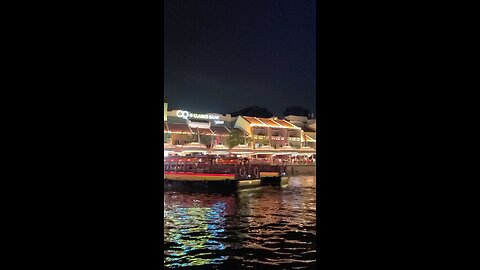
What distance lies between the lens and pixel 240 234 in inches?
328

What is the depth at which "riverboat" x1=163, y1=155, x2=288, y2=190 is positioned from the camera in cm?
1875

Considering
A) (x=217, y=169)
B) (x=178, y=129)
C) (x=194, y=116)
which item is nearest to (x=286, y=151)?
(x=194, y=116)

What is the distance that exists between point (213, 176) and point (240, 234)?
35.4 feet

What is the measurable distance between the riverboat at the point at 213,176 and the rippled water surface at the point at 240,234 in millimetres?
4252

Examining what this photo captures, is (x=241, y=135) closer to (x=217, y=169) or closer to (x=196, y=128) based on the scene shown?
(x=196, y=128)

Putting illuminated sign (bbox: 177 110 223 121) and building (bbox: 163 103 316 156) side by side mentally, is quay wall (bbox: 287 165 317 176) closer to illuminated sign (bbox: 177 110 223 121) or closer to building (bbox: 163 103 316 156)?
building (bbox: 163 103 316 156)

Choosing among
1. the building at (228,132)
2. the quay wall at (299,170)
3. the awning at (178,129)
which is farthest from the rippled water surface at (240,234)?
the building at (228,132)
